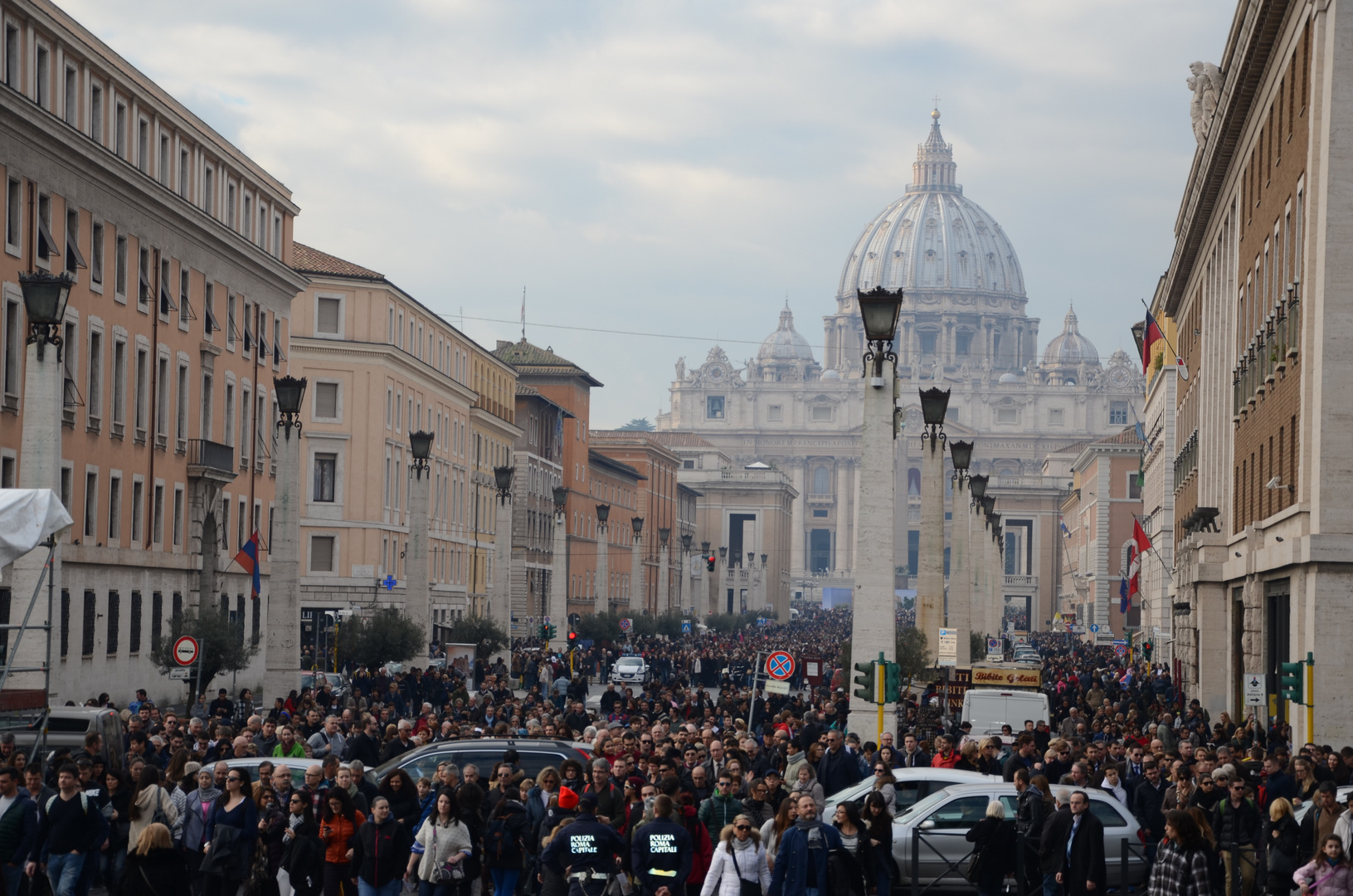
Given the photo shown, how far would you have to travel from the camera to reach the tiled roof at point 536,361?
3841 inches

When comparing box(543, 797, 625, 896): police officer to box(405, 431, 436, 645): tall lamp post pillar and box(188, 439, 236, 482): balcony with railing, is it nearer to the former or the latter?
box(405, 431, 436, 645): tall lamp post pillar

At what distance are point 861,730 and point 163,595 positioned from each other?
24.2 meters

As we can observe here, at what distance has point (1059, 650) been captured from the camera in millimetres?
77750

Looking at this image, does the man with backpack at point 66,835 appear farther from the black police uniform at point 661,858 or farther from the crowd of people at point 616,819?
the black police uniform at point 661,858

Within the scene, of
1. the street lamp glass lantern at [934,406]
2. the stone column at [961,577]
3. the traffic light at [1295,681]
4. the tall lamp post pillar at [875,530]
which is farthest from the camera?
the stone column at [961,577]

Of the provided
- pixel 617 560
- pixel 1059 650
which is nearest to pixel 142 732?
pixel 1059 650

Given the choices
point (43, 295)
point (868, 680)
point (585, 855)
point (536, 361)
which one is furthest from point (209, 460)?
point (536, 361)

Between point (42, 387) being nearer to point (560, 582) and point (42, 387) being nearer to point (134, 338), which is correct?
point (134, 338)

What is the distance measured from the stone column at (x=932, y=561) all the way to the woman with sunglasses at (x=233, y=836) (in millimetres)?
20687

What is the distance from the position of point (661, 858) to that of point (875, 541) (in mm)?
10330

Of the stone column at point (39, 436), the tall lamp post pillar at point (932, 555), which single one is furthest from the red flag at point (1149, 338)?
the stone column at point (39, 436)

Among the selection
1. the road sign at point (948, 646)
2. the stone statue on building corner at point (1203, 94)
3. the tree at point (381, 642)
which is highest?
the stone statue on building corner at point (1203, 94)

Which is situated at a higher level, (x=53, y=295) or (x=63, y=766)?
(x=53, y=295)

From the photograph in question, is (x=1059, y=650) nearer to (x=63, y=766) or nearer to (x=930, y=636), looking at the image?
(x=930, y=636)
